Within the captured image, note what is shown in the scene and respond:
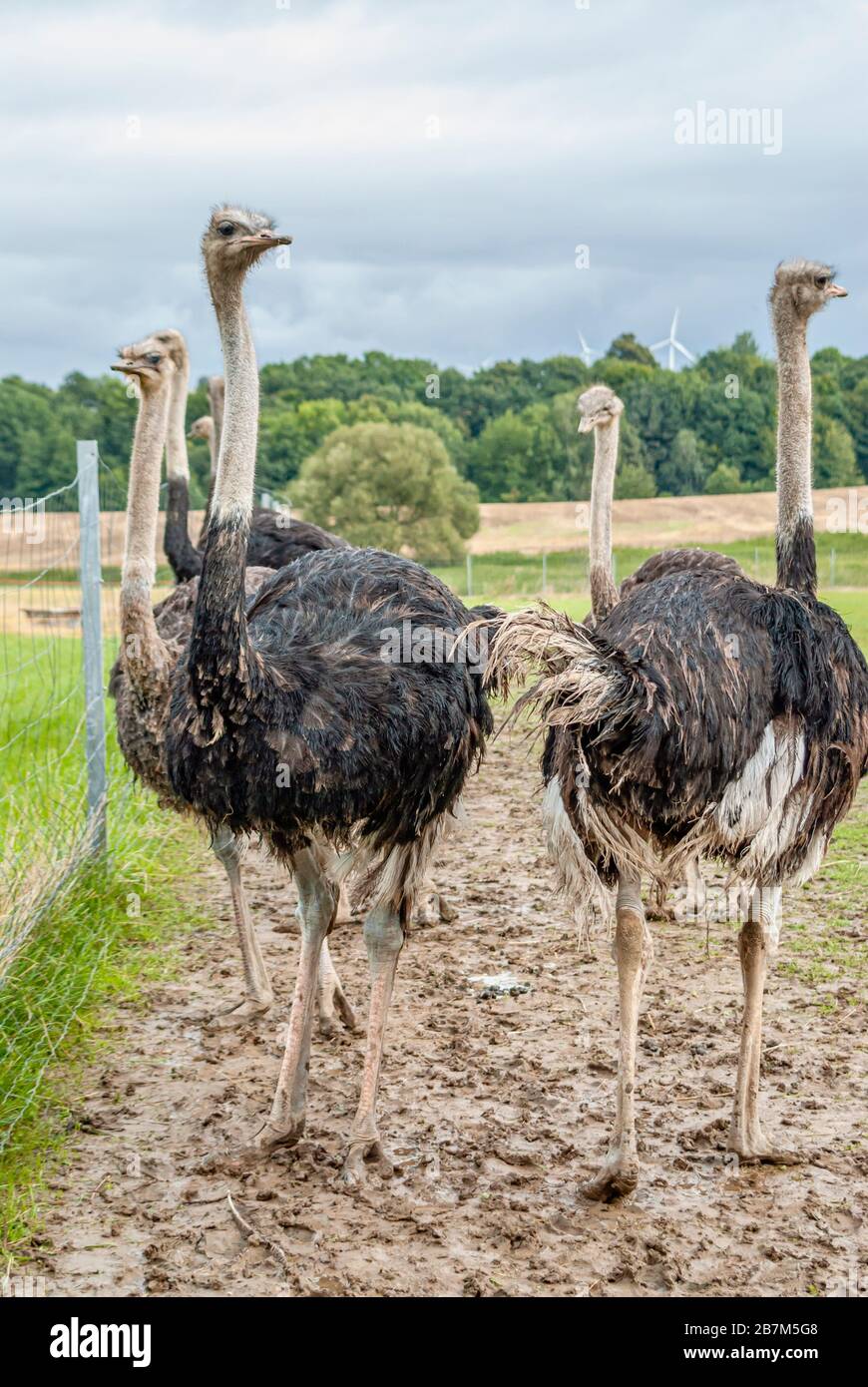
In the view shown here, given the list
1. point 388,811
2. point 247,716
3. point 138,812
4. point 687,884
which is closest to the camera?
point 247,716

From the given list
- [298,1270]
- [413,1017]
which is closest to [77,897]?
[413,1017]

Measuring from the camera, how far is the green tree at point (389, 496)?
33.5 meters

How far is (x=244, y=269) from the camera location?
386 centimetres

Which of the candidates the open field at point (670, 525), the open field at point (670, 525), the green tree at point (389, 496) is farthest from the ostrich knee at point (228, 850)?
the green tree at point (389, 496)

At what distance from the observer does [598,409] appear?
7.22m

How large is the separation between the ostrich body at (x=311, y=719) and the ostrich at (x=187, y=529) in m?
2.62

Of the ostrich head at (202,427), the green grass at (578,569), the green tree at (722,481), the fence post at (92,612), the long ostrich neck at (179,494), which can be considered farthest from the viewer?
the green tree at (722,481)

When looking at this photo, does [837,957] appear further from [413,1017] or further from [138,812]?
[138,812]

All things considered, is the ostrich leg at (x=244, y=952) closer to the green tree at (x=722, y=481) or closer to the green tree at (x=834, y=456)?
the green tree at (x=834, y=456)

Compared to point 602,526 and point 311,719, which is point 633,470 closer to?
point 602,526

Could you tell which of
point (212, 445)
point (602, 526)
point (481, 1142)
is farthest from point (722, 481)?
point (481, 1142)

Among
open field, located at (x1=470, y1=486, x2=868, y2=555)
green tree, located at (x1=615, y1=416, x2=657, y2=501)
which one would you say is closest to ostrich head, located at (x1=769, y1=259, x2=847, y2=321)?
open field, located at (x1=470, y1=486, x2=868, y2=555)

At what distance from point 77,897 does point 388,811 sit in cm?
208

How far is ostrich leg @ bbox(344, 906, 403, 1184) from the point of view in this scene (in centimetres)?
371
